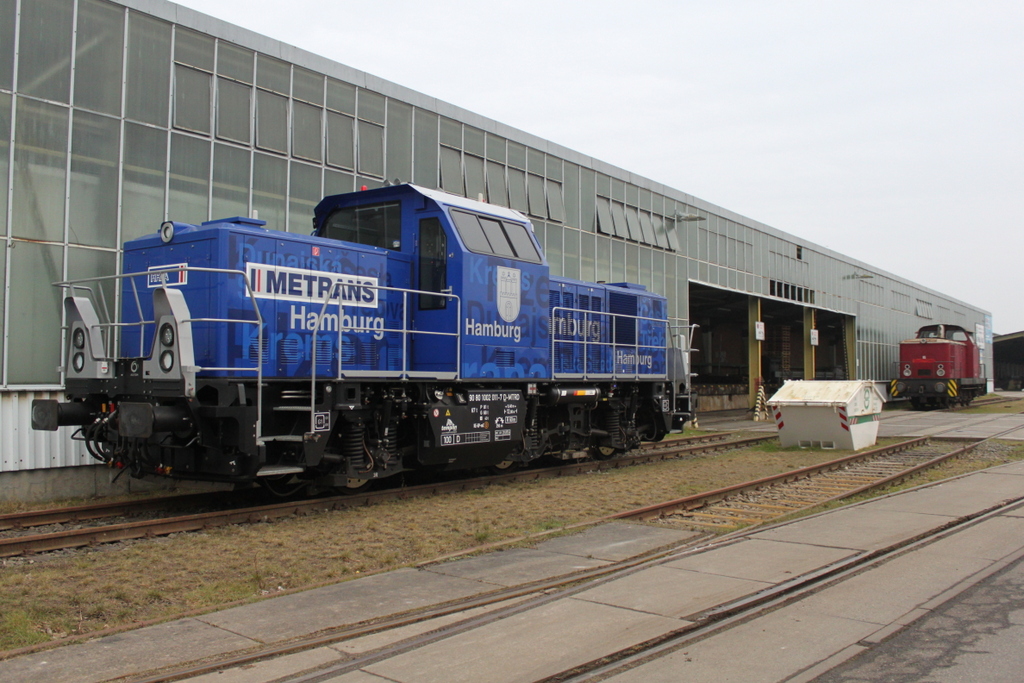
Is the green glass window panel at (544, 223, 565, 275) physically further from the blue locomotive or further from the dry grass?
the dry grass

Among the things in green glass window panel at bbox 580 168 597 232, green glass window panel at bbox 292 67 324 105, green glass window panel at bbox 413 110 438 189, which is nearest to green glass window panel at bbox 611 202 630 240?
green glass window panel at bbox 580 168 597 232

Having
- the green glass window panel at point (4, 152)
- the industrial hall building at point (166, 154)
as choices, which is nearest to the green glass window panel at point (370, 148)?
the industrial hall building at point (166, 154)

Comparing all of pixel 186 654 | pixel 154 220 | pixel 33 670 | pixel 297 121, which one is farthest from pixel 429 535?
pixel 297 121

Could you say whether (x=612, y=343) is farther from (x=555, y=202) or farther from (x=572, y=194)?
(x=572, y=194)

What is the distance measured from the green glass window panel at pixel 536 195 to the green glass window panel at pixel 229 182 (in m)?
8.47

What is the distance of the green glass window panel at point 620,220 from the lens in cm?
2383

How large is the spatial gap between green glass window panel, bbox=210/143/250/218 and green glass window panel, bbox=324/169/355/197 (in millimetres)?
1737

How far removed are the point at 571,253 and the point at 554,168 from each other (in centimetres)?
233

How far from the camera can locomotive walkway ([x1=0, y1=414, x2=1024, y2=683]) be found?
4445 mm

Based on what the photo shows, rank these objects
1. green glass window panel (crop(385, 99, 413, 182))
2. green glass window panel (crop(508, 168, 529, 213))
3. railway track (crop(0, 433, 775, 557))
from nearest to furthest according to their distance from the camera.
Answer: railway track (crop(0, 433, 775, 557)) < green glass window panel (crop(385, 99, 413, 182)) < green glass window panel (crop(508, 168, 529, 213))

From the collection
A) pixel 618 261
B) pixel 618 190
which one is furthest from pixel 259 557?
pixel 618 190

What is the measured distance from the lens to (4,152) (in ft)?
35.0

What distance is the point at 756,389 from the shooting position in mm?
33344

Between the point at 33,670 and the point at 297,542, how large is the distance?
3418mm
